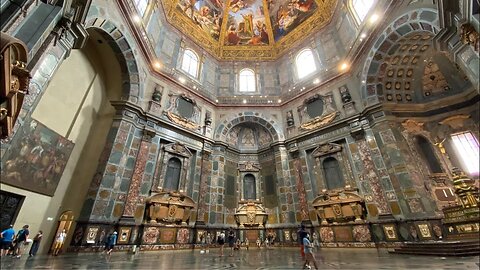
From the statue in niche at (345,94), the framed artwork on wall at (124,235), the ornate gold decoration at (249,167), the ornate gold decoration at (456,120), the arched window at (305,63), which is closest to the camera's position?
the framed artwork on wall at (124,235)

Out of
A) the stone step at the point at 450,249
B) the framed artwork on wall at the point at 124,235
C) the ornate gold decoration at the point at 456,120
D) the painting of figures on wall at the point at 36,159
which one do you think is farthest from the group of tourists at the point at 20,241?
the ornate gold decoration at the point at 456,120

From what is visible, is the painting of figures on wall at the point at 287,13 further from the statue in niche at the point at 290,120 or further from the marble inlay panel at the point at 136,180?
the marble inlay panel at the point at 136,180

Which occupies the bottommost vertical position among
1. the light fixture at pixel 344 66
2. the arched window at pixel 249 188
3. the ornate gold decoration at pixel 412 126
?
the arched window at pixel 249 188

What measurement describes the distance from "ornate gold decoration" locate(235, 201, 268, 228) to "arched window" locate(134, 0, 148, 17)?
45.2 feet

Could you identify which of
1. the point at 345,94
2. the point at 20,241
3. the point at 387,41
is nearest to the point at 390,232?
the point at 345,94

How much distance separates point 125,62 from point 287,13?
48.8 ft

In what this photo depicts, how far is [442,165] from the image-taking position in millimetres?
10992

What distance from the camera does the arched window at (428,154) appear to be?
11.1m

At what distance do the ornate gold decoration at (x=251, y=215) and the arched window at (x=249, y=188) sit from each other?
77cm

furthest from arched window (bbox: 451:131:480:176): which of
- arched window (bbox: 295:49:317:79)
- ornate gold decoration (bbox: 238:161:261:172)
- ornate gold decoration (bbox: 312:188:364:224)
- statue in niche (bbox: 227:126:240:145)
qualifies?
statue in niche (bbox: 227:126:240:145)

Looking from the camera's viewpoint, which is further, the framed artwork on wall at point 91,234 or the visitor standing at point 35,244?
the framed artwork on wall at point 91,234

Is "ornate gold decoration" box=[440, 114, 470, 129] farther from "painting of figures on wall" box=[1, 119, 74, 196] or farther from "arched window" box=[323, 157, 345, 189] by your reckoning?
"painting of figures on wall" box=[1, 119, 74, 196]

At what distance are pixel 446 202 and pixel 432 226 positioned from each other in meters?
1.77

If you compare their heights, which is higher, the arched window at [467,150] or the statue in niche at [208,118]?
the statue in niche at [208,118]
